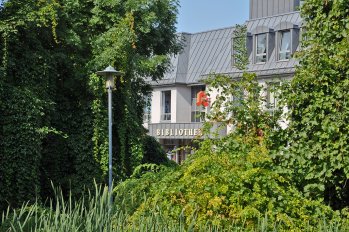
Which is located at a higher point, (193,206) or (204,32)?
(204,32)

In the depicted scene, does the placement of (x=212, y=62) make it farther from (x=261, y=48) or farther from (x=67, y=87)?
(x=67, y=87)

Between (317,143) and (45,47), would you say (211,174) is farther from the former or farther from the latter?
(45,47)

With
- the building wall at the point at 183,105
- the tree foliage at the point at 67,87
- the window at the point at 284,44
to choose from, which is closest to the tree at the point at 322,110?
the tree foliage at the point at 67,87

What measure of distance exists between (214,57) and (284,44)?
5594 mm

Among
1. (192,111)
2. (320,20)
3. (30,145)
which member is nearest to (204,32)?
(192,111)

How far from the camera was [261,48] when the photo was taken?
127ft

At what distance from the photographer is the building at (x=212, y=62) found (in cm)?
3728

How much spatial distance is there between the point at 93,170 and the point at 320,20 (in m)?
→ 9.57

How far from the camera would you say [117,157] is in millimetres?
19578

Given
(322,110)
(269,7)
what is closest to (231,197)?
(322,110)

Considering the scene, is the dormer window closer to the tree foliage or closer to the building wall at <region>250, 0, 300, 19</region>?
the building wall at <region>250, 0, 300, 19</region>

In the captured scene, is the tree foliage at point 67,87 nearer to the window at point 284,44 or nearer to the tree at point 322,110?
the tree at point 322,110

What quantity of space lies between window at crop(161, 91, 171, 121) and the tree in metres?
34.0

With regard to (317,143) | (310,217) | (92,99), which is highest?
(92,99)
